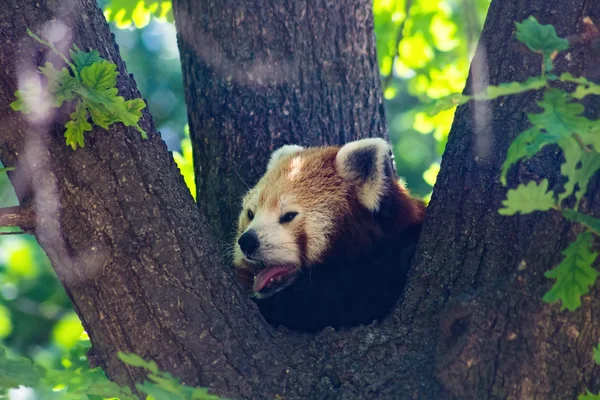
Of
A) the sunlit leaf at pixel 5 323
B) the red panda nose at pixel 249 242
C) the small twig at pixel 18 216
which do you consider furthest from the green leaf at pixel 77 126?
the sunlit leaf at pixel 5 323

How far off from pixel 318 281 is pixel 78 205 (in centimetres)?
146

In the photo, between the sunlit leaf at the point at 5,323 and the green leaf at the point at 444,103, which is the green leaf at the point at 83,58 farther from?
the sunlit leaf at the point at 5,323

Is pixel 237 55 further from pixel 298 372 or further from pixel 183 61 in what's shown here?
pixel 298 372

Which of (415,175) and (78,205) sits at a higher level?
(78,205)

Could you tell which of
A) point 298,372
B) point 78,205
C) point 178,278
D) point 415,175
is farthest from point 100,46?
point 415,175

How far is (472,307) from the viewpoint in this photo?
236 centimetres

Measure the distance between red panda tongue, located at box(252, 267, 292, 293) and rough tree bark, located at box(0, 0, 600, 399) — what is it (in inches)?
38.6

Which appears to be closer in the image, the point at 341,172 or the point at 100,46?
the point at 100,46

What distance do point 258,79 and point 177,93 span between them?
364 inches

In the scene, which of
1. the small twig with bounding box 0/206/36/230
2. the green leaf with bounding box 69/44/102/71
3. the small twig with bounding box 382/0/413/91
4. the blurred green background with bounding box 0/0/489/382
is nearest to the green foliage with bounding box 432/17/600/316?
the blurred green background with bounding box 0/0/489/382

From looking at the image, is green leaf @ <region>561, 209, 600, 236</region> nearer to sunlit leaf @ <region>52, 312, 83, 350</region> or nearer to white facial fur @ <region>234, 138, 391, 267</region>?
white facial fur @ <region>234, 138, 391, 267</region>

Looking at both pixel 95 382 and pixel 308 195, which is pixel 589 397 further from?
pixel 308 195

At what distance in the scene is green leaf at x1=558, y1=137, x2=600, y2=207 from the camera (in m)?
1.83

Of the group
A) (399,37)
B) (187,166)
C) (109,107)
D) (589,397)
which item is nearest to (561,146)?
(589,397)
